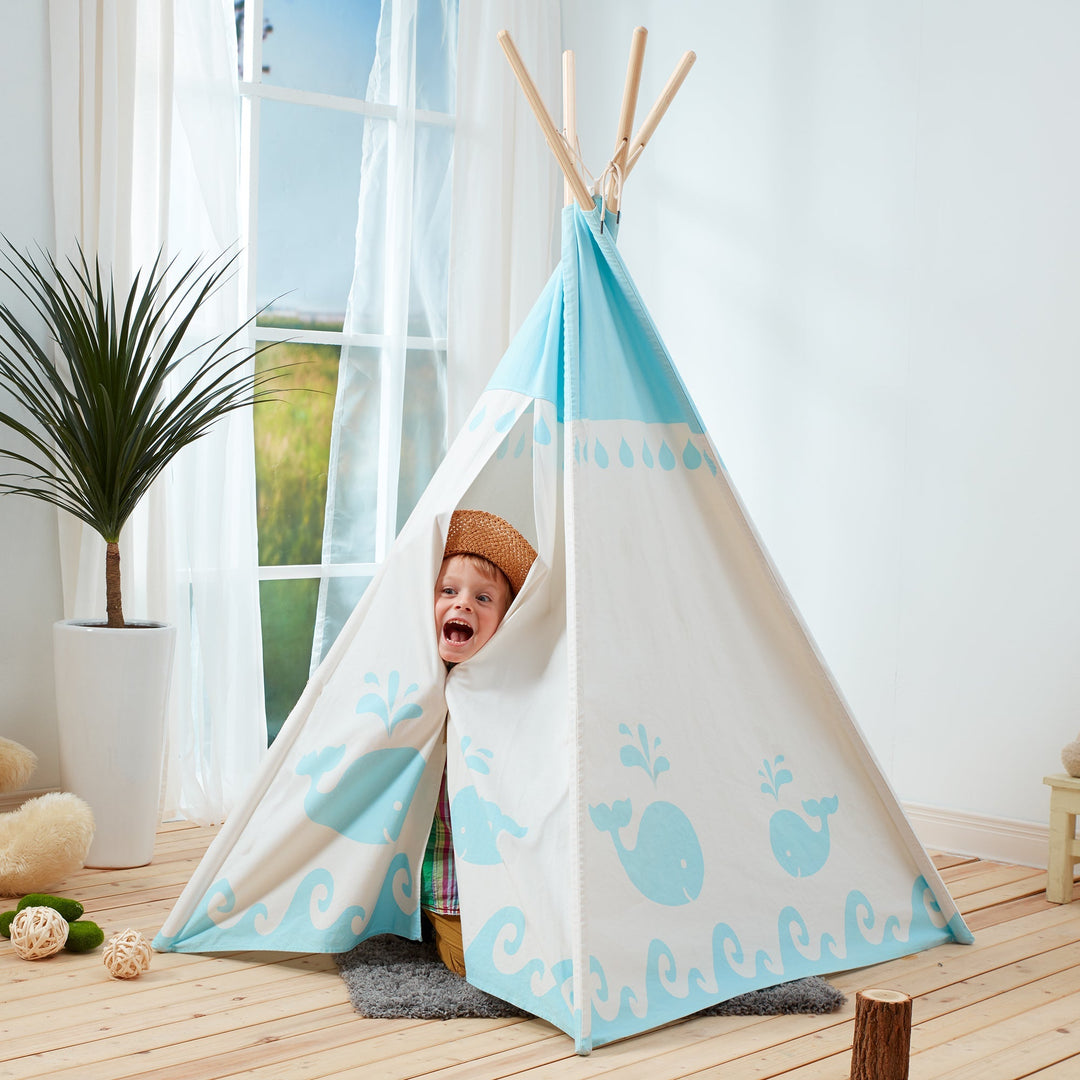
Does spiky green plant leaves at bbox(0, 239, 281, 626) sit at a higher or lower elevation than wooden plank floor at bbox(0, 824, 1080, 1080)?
higher

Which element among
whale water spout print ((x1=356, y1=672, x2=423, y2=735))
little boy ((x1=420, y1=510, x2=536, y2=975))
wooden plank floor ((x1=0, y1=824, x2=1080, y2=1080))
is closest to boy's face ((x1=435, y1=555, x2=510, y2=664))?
little boy ((x1=420, y1=510, x2=536, y2=975))

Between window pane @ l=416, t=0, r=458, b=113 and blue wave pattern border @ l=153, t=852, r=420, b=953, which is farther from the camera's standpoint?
window pane @ l=416, t=0, r=458, b=113

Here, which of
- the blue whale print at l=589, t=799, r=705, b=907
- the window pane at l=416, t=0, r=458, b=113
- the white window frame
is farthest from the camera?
the window pane at l=416, t=0, r=458, b=113

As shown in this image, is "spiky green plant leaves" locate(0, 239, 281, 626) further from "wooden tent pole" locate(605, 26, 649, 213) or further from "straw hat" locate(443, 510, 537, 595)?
"wooden tent pole" locate(605, 26, 649, 213)

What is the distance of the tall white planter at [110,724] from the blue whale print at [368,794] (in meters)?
0.77

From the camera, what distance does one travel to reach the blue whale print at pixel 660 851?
1.89 m

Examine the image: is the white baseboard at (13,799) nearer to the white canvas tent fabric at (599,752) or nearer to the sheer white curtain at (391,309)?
the sheer white curtain at (391,309)

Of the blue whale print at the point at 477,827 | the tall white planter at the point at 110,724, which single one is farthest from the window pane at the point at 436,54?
the blue whale print at the point at 477,827

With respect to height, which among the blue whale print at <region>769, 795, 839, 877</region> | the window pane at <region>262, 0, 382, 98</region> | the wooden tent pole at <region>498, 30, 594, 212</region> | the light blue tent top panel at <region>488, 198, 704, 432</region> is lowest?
the blue whale print at <region>769, 795, 839, 877</region>

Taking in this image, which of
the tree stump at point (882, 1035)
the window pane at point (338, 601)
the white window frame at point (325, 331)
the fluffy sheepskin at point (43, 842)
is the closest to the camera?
the tree stump at point (882, 1035)

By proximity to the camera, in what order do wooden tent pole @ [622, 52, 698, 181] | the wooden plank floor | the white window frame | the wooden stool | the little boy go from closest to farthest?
the wooden plank floor, the little boy, wooden tent pole @ [622, 52, 698, 181], the wooden stool, the white window frame

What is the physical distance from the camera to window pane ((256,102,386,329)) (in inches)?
133

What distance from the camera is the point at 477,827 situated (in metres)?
1.99

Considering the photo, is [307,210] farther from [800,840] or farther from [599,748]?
[800,840]
